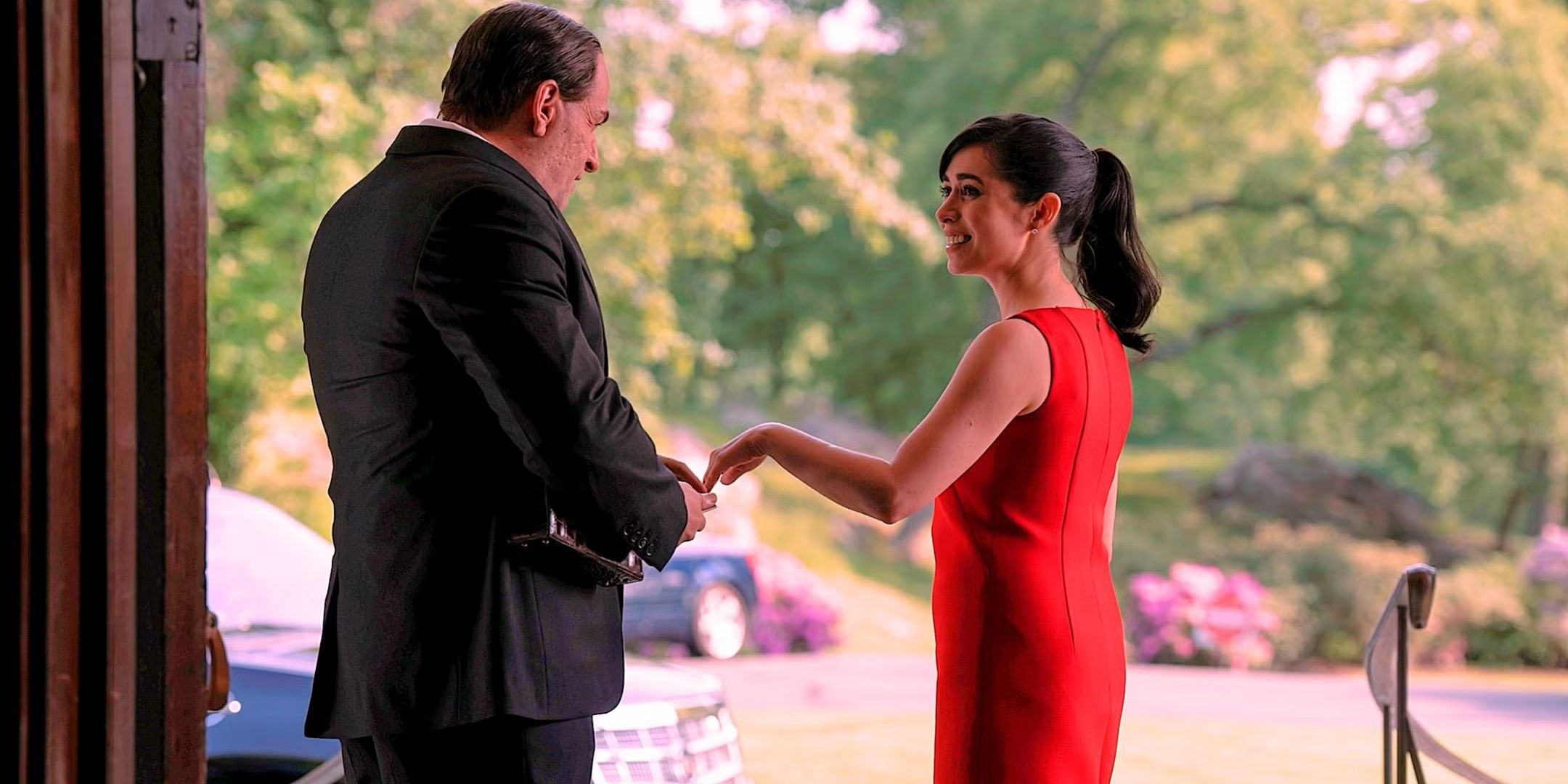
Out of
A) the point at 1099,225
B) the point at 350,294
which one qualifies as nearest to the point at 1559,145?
the point at 1099,225

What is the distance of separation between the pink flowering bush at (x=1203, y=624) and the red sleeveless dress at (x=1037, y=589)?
920 cm

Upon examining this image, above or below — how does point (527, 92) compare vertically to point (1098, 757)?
above

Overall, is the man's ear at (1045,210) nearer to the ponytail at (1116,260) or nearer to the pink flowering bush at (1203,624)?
the ponytail at (1116,260)

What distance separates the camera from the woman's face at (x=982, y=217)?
2.01 meters

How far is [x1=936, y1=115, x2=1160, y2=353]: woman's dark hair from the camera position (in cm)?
201

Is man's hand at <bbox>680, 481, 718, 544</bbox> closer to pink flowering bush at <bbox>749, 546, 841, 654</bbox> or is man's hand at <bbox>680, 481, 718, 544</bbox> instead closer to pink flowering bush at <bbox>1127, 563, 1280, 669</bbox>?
pink flowering bush at <bbox>749, 546, 841, 654</bbox>

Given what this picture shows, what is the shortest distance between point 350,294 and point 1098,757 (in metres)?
1.03

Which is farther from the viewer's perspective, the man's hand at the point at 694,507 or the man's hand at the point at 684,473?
the man's hand at the point at 684,473

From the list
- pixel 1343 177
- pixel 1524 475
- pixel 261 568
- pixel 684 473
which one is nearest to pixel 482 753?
pixel 684 473

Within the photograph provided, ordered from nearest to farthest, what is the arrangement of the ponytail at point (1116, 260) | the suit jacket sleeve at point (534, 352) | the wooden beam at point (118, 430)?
the wooden beam at point (118, 430)
the suit jacket sleeve at point (534, 352)
the ponytail at point (1116, 260)

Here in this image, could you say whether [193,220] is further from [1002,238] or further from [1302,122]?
[1302,122]

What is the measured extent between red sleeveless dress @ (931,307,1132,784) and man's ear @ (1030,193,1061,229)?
0.13m

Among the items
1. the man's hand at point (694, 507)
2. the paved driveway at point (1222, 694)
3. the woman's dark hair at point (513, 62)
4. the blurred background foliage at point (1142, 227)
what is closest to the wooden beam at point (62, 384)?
the woman's dark hair at point (513, 62)

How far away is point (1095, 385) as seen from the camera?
191cm
